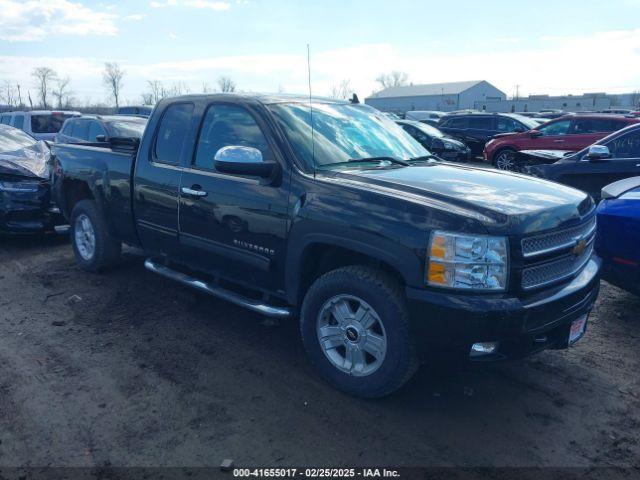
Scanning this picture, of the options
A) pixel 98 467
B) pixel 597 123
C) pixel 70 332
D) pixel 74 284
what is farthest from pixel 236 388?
pixel 597 123

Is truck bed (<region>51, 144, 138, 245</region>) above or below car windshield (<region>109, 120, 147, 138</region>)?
below

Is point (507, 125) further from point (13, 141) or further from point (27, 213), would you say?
point (27, 213)

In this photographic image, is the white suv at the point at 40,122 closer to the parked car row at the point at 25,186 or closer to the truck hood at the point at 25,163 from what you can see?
the parked car row at the point at 25,186

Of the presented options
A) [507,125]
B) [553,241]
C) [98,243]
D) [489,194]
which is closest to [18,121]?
[98,243]

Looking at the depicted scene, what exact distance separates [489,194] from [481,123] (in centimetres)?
1660

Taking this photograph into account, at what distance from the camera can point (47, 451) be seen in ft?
9.72

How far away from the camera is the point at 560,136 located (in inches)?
555

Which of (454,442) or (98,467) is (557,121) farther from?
(98,467)

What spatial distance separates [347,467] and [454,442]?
67cm

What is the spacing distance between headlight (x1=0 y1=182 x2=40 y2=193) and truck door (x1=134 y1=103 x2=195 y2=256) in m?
3.03

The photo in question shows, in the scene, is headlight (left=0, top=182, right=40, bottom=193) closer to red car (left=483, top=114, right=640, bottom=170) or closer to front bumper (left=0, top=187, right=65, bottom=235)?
front bumper (left=0, top=187, right=65, bottom=235)

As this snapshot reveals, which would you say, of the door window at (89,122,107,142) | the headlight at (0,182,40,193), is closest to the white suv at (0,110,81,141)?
the door window at (89,122,107,142)

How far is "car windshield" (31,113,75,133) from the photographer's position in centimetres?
1376

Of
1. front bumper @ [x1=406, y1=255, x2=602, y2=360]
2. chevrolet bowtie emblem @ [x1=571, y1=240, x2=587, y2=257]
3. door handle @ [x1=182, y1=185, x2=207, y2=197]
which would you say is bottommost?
front bumper @ [x1=406, y1=255, x2=602, y2=360]
